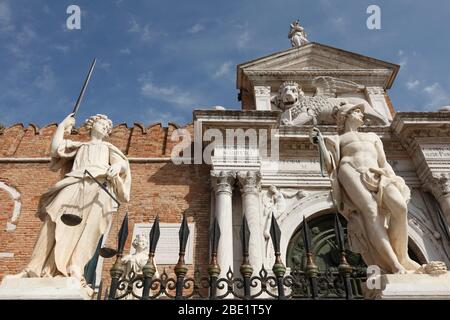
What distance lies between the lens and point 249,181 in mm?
7652

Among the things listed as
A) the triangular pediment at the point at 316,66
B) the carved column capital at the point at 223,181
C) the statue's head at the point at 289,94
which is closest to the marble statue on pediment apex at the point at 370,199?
the carved column capital at the point at 223,181

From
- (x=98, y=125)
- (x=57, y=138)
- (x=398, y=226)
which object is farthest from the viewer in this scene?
(x=98, y=125)

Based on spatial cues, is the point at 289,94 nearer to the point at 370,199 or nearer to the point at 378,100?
the point at 378,100

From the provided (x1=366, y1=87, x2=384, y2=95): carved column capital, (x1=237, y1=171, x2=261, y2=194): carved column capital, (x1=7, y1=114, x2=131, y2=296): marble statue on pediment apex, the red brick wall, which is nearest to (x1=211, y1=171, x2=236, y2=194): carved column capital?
(x1=237, y1=171, x2=261, y2=194): carved column capital

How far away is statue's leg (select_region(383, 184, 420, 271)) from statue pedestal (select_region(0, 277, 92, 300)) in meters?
2.74

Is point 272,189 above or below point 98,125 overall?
above

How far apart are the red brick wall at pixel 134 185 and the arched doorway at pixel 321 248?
1733 millimetres

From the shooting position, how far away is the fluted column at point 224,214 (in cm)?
655

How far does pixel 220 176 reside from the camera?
7730mm

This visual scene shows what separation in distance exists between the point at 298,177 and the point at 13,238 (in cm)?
623

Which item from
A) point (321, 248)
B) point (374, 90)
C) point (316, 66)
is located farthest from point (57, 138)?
point (374, 90)

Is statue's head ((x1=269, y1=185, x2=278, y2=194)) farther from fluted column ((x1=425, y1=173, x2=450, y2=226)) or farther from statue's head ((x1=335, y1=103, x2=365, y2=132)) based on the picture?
statue's head ((x1=335, y1=103, x2=365, y2=132))

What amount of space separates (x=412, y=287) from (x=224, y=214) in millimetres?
4482

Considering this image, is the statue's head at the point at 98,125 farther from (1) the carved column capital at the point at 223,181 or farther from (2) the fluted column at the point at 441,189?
(2) the fluted column at the point at 441,189
